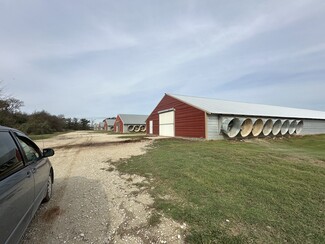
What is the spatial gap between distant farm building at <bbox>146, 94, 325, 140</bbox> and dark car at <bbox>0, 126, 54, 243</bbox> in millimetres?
16141

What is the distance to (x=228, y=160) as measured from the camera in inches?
339

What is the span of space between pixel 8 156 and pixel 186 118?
1931 cm

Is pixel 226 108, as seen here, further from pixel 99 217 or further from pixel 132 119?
pixel 132 119

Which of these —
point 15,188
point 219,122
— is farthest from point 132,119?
point 15,188

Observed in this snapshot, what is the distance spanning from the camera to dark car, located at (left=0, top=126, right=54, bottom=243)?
2.06m

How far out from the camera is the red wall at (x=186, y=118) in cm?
1903

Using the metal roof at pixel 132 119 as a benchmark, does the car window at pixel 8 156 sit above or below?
below

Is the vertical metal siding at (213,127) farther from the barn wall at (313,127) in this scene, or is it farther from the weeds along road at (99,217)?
the barn wall at (313,127)

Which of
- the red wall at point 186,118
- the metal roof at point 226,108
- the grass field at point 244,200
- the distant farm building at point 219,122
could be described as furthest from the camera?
the metal roof at point 226,108

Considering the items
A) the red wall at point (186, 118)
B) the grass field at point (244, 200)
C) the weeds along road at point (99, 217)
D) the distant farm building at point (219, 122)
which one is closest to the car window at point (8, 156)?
the weeds along road at point (99, 217)

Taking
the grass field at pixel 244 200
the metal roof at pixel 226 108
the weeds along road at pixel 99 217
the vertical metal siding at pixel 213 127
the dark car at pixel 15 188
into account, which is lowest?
the weeds along road at pixel 99 217

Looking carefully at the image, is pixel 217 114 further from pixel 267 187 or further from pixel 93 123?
pixel 93 123

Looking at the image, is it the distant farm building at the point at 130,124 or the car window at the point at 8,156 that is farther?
the distant farm building at the point at 130,124

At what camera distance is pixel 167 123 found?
1044 inches
